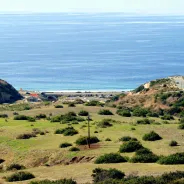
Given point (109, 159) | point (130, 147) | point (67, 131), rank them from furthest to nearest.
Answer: point (67, 131), point (130, 147), point (109, 159)

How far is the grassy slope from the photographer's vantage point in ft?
84.0

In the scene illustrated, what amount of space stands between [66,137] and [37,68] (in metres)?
136

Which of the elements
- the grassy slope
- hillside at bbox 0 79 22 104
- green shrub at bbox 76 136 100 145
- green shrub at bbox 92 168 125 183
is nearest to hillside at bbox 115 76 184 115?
hillside at bbox 0 79 22 104

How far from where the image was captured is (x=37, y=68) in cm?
17225

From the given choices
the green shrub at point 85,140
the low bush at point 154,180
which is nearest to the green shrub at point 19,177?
the low bush at point 154,180

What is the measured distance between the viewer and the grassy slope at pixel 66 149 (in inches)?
Answer: 1008

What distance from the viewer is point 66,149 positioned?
33.0 meters

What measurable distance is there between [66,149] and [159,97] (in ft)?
140

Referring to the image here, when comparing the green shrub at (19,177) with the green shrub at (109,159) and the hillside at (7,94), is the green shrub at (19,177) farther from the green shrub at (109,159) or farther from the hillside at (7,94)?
the hillside at (7,94)

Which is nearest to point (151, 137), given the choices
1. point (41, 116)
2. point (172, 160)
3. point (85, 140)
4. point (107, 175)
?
point (85, 140)

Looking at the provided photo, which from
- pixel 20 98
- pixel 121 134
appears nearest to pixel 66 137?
pixel 121 134

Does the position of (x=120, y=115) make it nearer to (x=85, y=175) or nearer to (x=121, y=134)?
(x=121, y=134)

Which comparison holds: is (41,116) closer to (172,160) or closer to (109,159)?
(109,159)

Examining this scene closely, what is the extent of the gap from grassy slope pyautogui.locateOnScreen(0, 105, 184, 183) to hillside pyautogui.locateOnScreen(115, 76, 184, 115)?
1071 inches
